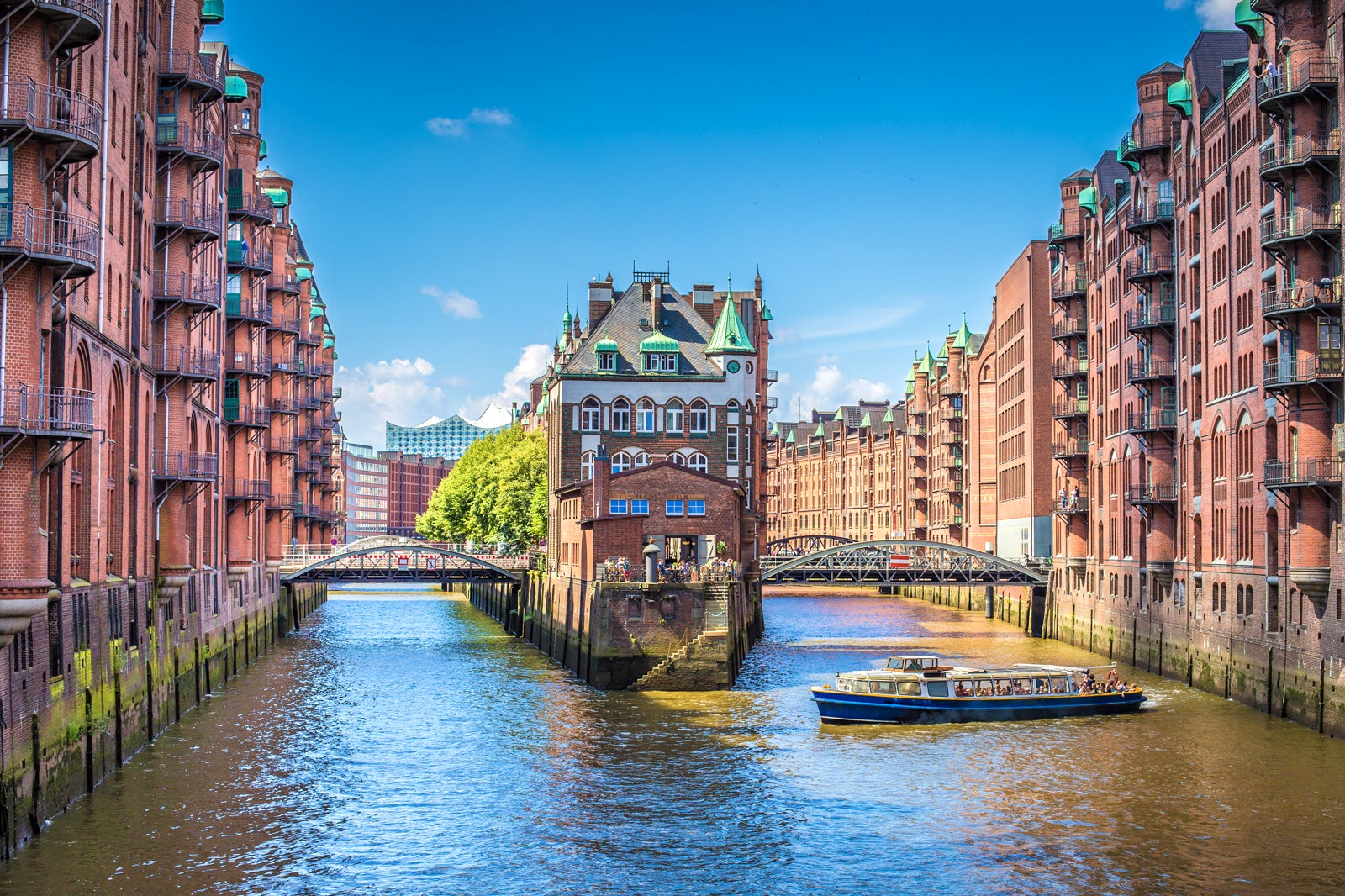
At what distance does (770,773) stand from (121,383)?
74.1 feet

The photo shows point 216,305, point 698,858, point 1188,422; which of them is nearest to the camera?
point 698,858

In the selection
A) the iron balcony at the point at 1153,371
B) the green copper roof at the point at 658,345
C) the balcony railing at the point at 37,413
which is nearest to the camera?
the balcony railing at the point at 37,413

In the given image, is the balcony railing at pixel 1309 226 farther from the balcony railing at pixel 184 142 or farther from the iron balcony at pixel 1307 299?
the balcony railing at pixel 184 142

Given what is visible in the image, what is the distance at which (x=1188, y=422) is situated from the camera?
223 feet

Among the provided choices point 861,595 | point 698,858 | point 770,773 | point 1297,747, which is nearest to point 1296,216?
point 1297,747

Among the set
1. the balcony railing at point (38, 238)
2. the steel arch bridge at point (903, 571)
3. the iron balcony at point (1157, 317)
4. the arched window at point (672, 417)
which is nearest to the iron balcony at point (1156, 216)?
the iron balcony at point (1157, 317)

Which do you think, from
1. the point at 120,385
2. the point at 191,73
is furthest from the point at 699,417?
the point at 120,385

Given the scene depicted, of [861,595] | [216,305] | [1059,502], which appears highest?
[216,305]

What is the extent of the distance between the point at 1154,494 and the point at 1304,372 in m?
22.5

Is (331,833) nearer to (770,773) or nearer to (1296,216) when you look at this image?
(770,773)

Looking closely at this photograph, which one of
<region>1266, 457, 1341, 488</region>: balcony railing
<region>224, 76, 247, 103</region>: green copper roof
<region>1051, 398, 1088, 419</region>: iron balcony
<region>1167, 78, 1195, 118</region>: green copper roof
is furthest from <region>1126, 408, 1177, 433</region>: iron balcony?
<region>224, 76, 247, 103</region>: green copper roof

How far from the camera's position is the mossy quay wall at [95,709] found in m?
30.9

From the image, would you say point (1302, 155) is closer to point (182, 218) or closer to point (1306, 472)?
point (1306, 472)

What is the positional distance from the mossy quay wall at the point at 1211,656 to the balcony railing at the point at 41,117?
37.7 meters
